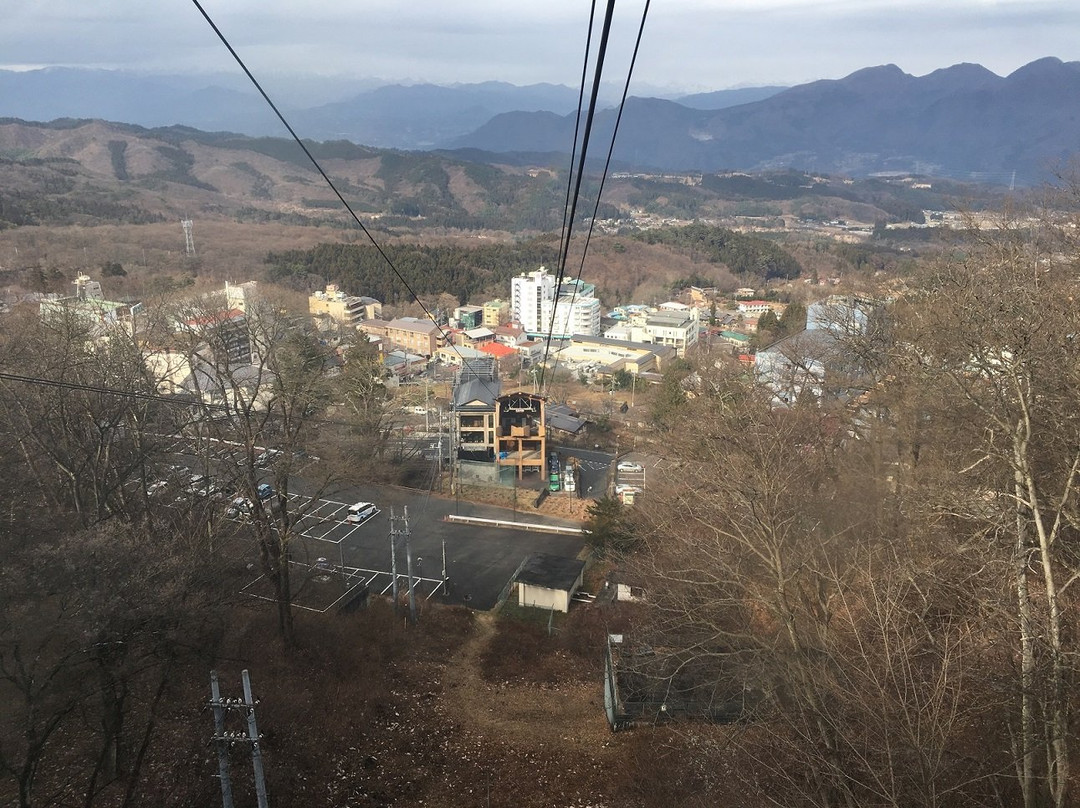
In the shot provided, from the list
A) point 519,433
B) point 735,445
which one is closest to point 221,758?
point 735,445

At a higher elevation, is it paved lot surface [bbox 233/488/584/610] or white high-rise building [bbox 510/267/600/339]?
white high-rise building [bbox 510/267/600/339]

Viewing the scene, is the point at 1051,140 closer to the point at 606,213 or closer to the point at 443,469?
the point at 606,213

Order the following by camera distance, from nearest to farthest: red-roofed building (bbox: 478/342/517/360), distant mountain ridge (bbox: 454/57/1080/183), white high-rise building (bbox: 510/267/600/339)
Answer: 1. red-roofed building (bbox: 478/342/517/360)
2. white high-rise building (bbox: 510/267/600/339)
3. distant mountain ridge (bbox: 454/57/1080/183)

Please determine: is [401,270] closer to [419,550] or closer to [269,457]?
[419,550]

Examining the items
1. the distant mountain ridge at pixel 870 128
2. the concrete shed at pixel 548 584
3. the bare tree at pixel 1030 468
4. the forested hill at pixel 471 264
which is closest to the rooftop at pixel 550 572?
the concrete shed at pixel 548 584

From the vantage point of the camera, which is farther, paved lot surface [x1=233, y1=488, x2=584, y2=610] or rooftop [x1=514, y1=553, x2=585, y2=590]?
paved lot surface [x1=233, y1=488, x2=584, y2=610]

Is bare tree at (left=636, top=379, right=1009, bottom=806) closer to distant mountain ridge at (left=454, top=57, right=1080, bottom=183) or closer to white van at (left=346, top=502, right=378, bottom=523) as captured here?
white van at (left=346, top=502, right=378, bottom=523)

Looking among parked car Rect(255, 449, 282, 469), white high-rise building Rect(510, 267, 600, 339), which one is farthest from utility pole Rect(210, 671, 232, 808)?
white high-rise building Rect(510, 267, 600, 339)
